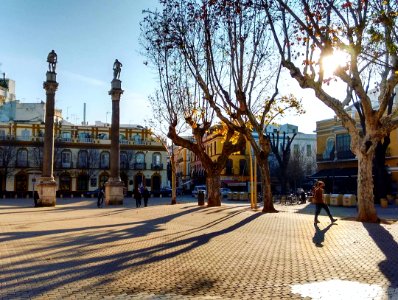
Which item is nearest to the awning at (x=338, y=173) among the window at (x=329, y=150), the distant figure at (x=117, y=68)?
the window at (x=329, y=150)

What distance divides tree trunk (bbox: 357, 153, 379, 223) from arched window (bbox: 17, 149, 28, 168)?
53.8 m

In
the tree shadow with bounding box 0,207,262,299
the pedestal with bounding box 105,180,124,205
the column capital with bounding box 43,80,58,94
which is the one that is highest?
the column capital with bounding box 43,80,58,94

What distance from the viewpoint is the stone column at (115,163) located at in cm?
3056

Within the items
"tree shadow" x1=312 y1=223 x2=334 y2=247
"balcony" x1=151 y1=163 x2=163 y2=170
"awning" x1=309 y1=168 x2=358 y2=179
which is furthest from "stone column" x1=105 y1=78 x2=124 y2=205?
"balcony" x1=151 y1=163 x2=163 y2=170

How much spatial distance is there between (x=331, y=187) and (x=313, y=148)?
29751 millimetres

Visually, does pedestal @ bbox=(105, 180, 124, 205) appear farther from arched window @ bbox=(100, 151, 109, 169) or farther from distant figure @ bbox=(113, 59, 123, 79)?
arched window @ bbox=(100, 151, 109, 169)

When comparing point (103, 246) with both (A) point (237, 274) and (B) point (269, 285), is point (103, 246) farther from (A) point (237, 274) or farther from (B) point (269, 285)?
(B) point (269, 285)

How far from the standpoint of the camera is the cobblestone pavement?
20.4ft

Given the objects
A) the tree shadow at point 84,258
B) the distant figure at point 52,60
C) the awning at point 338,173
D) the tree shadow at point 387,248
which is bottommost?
the tree shadow at point 84,258

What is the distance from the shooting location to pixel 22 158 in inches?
2405

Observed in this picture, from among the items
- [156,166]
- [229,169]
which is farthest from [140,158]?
[229,169]

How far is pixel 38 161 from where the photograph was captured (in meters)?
60.9

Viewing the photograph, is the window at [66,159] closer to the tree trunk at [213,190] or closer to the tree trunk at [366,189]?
the tree trunk at [213,190]

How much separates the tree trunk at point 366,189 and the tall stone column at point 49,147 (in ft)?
64.7
